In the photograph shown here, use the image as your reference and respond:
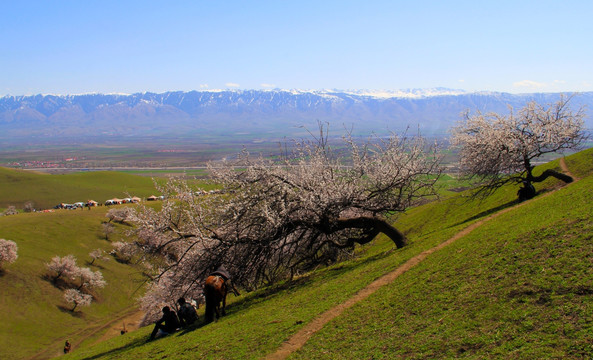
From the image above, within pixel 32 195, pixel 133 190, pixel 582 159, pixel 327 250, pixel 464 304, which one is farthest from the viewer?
pixel 133 190

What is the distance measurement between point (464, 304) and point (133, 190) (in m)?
158

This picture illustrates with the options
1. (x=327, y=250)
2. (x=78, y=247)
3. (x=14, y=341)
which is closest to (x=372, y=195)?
(x=327, y=250)

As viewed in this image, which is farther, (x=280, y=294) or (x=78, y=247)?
(x=78, y=247)

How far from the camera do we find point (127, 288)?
69188 mm

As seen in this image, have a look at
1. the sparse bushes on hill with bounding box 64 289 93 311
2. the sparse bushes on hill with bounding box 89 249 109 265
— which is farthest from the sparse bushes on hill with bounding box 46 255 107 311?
the sparse bushes on hill with bounding box 89 249 109 265

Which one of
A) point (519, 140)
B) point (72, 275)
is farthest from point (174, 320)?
point (72, 275)

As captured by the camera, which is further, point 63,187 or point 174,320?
point 63,187

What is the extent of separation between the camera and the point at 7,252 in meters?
58.6

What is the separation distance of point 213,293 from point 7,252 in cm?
5843

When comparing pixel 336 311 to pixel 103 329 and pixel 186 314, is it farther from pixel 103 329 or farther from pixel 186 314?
pixel 103 329

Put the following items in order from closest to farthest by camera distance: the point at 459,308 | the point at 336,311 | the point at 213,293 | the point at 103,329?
the point at 459,308 < the point at 336,311 < the point at 213,293 < the point at 103,329

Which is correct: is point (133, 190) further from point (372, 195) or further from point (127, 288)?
point (372, 195)

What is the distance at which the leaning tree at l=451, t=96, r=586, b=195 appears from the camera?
89.4 ft

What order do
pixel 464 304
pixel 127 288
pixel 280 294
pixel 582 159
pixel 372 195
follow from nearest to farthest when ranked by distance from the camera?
1. pixel 464 304
2. pixel 280 294
3. pixel 372 195
4. pixel 582 159
5. pixel 127 288
